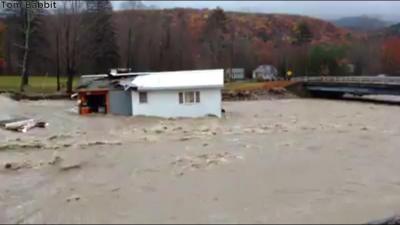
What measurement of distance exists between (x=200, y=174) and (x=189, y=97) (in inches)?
828

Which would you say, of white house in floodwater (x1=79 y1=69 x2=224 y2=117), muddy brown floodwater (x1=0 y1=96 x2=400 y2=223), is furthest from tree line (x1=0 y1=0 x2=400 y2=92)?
muddy brown floodwater (x1=0 y1=96 x2=400 y2=223)

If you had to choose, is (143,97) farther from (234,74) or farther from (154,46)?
(234,74)

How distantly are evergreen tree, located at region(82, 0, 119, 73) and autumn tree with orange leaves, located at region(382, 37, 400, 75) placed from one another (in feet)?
141

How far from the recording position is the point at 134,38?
90188 mm

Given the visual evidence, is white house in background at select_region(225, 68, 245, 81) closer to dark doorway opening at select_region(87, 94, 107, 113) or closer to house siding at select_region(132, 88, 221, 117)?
dark doorway opening at select_region(87, 94, 107, 113)

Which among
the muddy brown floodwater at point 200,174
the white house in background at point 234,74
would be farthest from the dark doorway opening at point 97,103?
the white house in background at point 234,74

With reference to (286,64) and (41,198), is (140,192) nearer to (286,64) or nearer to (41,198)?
(41,198)

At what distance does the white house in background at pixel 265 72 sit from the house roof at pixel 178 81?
53.7m

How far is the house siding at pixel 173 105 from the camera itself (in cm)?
3716

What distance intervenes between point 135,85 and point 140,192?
2318 cm

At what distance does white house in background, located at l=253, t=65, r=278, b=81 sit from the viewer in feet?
315

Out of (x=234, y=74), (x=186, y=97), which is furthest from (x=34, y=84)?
(x=234, y=74)

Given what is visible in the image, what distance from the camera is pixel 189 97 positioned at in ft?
123

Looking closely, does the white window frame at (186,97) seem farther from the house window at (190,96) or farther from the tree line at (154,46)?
the tree line at (154,46)
